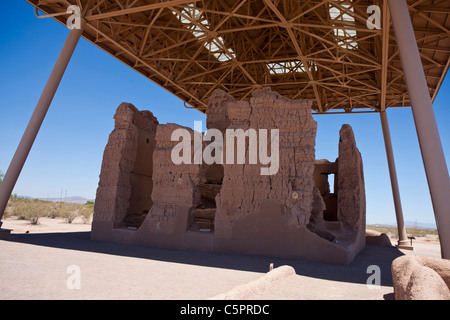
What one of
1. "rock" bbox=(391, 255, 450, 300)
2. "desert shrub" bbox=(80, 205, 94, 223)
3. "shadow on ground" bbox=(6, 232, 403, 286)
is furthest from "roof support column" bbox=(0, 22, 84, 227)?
"desert shrub" bbox=(80, 205, 94, 223)

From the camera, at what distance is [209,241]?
9031 mm

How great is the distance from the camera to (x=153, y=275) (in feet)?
17.5

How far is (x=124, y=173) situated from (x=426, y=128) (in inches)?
345

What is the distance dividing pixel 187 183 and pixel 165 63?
10062 mm

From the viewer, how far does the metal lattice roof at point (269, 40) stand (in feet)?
39.1

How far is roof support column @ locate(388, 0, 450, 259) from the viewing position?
6.54m

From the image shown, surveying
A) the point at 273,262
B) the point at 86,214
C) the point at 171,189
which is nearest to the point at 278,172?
the point at 273,262

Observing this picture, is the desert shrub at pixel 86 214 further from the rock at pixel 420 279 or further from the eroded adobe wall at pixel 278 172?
the rock at pixel 420 279

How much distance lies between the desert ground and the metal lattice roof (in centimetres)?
801

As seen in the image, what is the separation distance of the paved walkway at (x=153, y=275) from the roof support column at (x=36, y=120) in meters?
3.08

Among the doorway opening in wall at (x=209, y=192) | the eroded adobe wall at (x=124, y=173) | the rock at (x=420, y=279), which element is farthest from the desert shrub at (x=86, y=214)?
the rock at (x=420, y=279)

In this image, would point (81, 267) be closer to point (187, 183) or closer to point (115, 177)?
point (187, 183)

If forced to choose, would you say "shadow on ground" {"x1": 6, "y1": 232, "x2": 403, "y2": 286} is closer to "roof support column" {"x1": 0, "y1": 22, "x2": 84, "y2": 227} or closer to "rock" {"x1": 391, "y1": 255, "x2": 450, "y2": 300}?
"rock" {"x1": 391, "y1": 255, "x2": 450, "y2": 300}

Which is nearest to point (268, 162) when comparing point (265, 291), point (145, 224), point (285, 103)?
point (285, 103)
